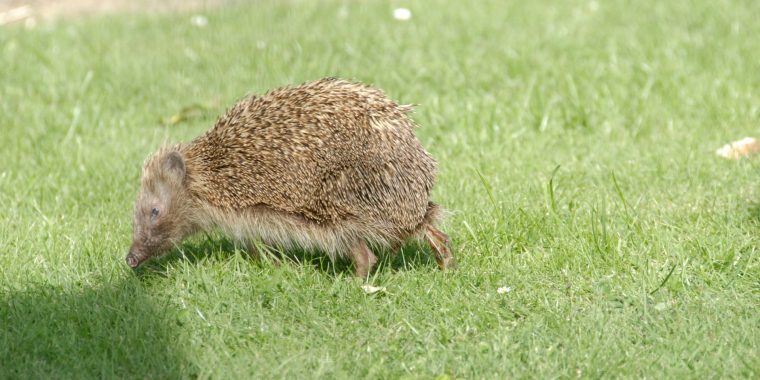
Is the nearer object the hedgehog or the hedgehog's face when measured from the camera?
the hedgehog

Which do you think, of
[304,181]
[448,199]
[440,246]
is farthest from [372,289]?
[448,199]

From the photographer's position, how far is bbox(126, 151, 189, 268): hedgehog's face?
5.16 m

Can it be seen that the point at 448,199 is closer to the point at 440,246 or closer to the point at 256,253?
the point at 440,246

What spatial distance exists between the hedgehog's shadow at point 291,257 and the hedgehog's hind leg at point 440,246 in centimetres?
12

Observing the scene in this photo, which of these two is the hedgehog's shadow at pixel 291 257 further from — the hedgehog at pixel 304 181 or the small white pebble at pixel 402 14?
the small white pebble at pixel 402 14

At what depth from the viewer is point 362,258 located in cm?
503

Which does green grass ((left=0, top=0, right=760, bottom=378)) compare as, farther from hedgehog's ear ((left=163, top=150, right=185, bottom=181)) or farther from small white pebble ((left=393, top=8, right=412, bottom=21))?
hedgehog's ear ((left=163, top=150, right=185, bottom=181))

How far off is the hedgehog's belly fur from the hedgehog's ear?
0.24 meters

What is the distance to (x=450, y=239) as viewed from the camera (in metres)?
5.43

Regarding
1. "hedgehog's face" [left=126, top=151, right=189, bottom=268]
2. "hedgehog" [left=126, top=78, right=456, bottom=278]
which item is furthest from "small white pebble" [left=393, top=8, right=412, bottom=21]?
"hedgehog's face" [left=126, top=151, right=189, bottom=268]

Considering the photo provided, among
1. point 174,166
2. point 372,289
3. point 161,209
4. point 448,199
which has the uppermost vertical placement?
point 174,166

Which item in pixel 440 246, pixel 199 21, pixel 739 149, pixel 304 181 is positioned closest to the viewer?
pixel 304 181

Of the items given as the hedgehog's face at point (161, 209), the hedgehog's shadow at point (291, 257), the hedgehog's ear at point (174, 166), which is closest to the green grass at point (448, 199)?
the hedgehog's shadow at point (291, 257)

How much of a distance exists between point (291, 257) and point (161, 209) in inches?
28.0
